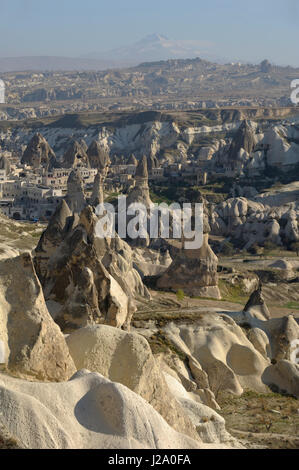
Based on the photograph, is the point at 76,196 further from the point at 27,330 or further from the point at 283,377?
the point at 27,330

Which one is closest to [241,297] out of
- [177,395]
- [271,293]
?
[271,293]

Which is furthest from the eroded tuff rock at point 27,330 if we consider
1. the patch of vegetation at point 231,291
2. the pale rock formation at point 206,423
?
the patch of vegetation at point 231,291

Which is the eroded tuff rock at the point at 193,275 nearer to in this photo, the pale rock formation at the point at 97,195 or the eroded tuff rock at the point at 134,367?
the pale rock formation at the point at 97,195

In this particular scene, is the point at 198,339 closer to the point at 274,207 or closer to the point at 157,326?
the point at 157,326

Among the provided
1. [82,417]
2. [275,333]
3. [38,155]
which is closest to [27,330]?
[82,417]

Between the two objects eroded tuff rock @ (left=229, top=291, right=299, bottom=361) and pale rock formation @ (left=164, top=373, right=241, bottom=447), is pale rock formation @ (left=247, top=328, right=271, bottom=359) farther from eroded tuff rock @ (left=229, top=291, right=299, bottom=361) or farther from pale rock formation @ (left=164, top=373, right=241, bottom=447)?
pale rock formation @ (left=164, top=373, right=241, bottom=447)
